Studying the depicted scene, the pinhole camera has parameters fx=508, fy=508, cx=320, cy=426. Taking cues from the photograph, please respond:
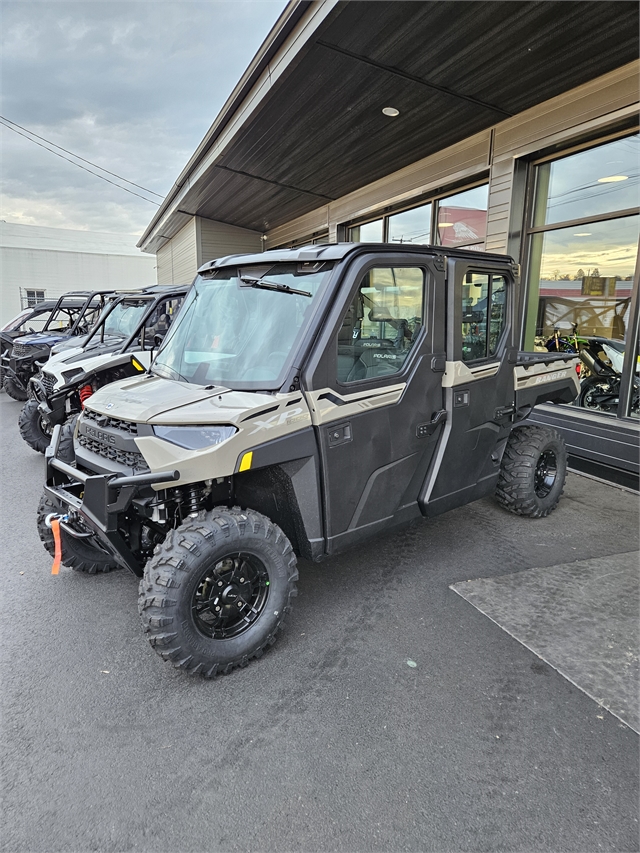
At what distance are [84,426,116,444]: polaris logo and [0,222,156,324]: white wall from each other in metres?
34.1

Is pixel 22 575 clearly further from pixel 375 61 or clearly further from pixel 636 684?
pixel 375 61

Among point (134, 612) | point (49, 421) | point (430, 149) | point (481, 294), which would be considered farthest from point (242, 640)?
point (430, 149)

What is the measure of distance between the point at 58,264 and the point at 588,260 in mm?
33829

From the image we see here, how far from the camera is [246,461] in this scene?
2545mm

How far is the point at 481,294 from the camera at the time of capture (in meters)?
3.62

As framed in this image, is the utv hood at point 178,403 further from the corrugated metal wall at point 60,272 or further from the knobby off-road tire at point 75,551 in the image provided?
the corrugated metal wall at point 60,272

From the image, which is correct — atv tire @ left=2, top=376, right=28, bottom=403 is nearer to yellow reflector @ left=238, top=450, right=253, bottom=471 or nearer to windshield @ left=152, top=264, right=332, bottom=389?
windshield @ left=152, top=264, right=332, bottom=389

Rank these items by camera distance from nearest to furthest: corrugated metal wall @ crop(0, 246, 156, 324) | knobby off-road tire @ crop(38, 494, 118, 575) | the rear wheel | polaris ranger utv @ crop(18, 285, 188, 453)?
knobby off-road tire @ crop(38, 494, 118, 575) < polaris ranger utv @ crop(18, 285, 188, 453) < the rear wheel < corrugated metal wall @ crop(0, 246, 156, 324)

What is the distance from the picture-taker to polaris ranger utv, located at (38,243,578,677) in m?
2.48

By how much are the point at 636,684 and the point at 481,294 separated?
2520 mm

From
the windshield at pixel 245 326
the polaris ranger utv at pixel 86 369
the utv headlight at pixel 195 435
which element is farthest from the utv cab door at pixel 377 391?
the polaris ranger utv at pixel 86 369

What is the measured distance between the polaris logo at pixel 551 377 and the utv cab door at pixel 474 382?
1.60ft

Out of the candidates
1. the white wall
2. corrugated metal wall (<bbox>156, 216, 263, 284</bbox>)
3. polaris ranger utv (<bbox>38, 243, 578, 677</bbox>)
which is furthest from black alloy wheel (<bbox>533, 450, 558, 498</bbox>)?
the white wall

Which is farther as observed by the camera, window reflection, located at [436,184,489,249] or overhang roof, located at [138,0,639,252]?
window reflection, located at [436,184,489,249]
